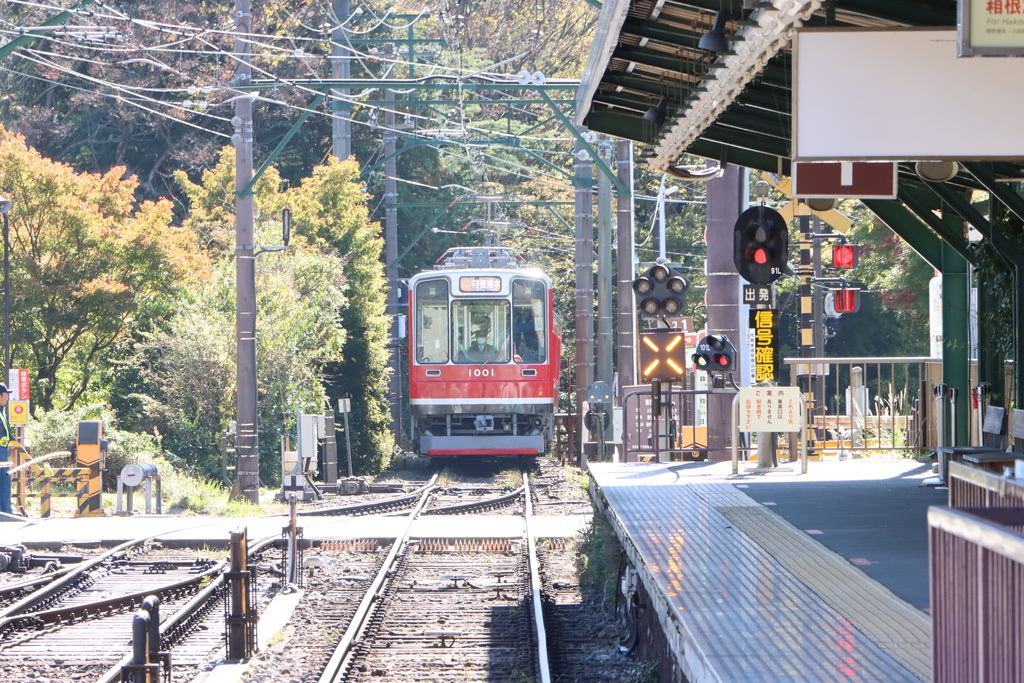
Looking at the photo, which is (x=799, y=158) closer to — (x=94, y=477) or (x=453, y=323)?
(x=94, y=477)

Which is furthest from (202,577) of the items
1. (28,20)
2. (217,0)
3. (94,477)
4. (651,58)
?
(217,0)

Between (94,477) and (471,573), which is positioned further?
(94,477)

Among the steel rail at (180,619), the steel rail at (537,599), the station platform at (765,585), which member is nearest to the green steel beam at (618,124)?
the station platform at (765,585)


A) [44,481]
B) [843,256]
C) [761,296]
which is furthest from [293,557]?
[843,256]

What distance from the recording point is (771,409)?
11.8 meters

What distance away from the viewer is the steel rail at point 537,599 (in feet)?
26.4

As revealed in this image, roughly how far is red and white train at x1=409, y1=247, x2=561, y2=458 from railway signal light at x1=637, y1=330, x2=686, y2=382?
8.43 meters

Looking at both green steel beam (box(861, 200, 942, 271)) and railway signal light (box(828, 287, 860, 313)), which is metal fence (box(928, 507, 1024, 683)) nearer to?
green steel beam (box(861, 200, 942, 271))

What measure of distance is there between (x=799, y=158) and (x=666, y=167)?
15.3 ft

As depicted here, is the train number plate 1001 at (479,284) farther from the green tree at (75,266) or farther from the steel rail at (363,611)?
the steel rail at (363,611)

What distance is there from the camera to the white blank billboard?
5.67 metres

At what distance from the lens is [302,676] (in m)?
8.28

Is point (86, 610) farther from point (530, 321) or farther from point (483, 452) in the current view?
point (530, 321)

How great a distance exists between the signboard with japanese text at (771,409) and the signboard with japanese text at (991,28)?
7088 mm
